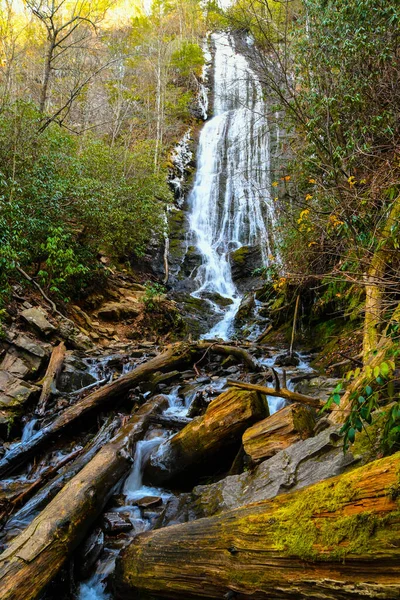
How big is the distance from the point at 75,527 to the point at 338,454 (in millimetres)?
2151

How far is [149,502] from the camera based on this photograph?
384cm

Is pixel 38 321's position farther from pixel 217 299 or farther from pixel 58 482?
pixel 217 299

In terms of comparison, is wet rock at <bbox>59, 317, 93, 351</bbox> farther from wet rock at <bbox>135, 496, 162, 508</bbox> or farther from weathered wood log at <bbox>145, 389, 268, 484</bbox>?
wet rock at <bbox>135, 496, 162, 508</bbox>

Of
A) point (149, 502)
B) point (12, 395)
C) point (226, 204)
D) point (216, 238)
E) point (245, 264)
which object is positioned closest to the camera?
point (149, 502)

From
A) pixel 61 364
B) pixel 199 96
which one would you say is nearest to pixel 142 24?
pixel 199 96

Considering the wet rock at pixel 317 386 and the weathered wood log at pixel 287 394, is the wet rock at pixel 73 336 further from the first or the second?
the weathered wood log at pixel 287 394

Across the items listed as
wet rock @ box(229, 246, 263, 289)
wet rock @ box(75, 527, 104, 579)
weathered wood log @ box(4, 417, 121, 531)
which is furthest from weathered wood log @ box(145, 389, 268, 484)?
wet rock @ box(229, 246, 263, 289)

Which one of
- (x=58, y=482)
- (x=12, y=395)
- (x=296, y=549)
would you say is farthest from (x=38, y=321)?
(x=296, y=549)

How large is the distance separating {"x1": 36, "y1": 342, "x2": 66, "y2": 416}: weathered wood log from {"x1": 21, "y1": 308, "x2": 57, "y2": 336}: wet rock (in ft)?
1.57

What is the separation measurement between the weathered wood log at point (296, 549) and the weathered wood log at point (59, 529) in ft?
2.13

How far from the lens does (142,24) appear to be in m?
25.9

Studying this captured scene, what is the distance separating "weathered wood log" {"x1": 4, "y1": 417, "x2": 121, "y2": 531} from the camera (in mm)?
3676

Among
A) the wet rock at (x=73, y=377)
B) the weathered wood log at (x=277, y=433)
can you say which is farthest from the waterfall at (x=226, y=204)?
the weathered wood log at (x=277, y=433)

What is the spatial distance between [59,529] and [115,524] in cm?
82
